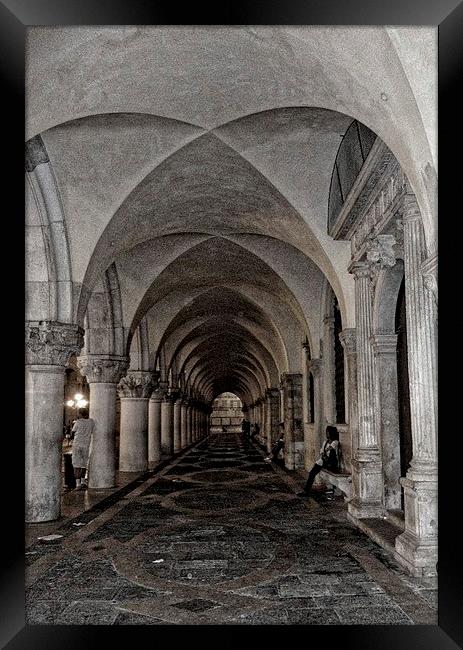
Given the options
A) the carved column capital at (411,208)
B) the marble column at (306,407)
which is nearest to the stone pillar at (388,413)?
the carved column capital at (411,208)

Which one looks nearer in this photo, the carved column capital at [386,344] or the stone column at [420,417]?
the stone column at [420,417]

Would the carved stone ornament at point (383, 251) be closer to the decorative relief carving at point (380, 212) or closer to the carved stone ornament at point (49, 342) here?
the decorative relief carving at point (380, 212)

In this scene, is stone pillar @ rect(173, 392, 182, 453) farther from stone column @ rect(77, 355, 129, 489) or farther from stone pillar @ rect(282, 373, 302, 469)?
stone column @ rect(77, 355, 129, 489)

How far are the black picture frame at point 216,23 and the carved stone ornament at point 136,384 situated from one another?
12171mm

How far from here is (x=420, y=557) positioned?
17.9 ft

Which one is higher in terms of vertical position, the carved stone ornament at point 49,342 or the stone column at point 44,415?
the carved stone ornament at point 49,342

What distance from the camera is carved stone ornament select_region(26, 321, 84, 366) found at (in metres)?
8.83

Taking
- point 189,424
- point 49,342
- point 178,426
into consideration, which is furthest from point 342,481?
point 189,424

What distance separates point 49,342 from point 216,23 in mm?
6758

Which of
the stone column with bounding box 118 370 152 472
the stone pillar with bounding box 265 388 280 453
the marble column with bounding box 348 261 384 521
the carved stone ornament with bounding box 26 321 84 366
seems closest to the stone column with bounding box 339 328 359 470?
the marble column with bounding box 348 261 384 521

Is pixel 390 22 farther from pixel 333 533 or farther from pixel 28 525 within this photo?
pixel 28 525

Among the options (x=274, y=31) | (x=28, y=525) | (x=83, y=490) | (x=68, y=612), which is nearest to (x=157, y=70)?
(x=274, y=31)

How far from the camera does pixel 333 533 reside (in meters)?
7.45

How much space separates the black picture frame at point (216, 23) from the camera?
2.89m
